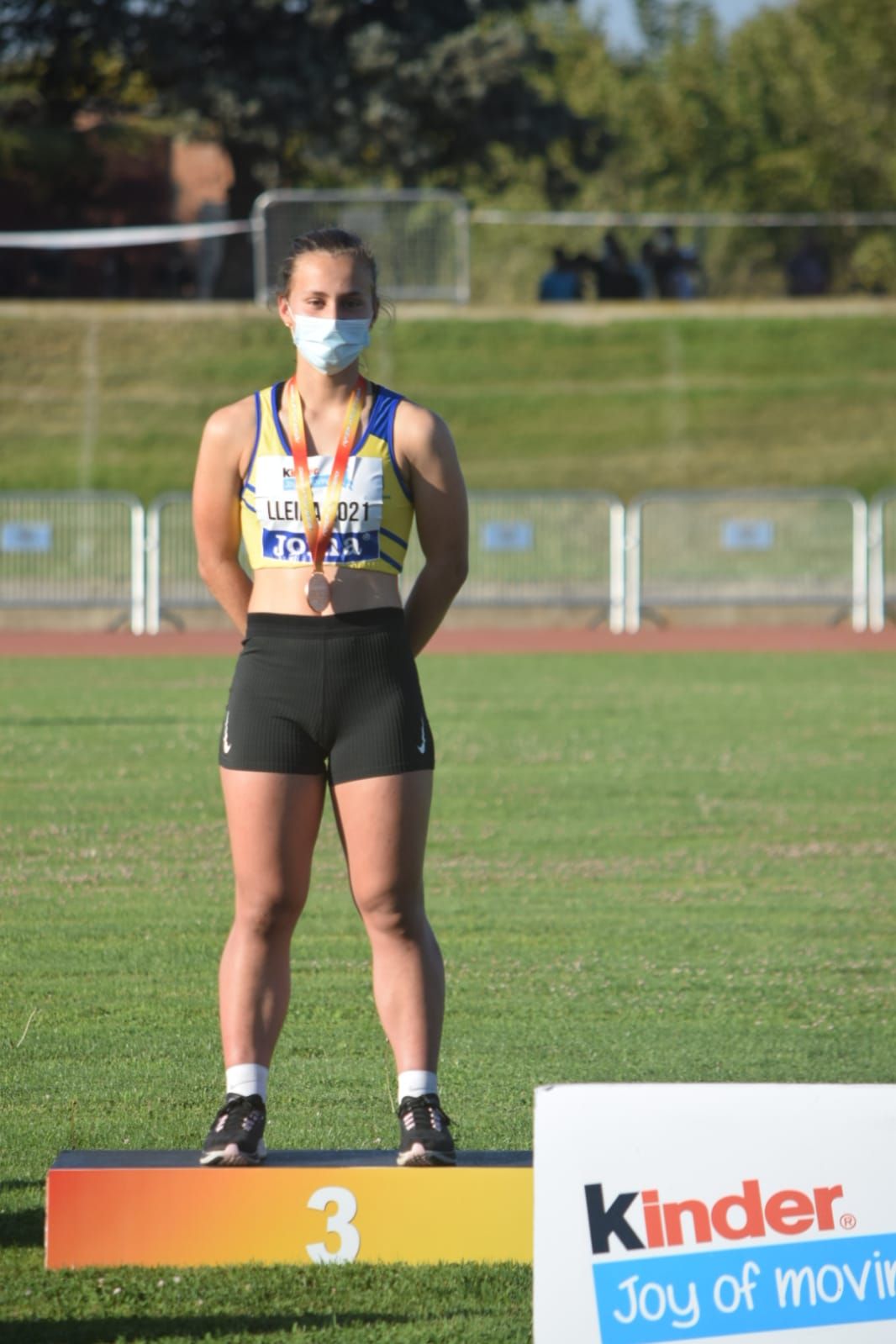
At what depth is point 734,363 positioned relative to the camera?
132 ft

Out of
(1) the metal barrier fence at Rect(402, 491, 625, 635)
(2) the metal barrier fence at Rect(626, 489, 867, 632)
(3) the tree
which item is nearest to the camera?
(2) the metal barrier fence at Rect(626, 489, 867, 632)

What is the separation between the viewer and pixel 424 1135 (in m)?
4.37

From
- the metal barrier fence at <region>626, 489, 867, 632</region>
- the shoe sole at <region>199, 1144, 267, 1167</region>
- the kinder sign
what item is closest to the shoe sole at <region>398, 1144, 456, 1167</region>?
the shoe sole at <region>199, 1144, 267, 1167</region>

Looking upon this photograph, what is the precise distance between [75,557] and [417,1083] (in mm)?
20571

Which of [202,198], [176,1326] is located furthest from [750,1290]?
[202,198]

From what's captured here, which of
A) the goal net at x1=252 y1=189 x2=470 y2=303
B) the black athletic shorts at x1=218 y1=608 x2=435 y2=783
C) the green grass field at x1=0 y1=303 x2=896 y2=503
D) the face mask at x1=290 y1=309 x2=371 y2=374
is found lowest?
the black athletic shorts at x1=218 y1=608 x2=435 y2=783

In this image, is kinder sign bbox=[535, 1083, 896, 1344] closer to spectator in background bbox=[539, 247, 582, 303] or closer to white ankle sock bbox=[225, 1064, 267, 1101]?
white ankle sock bbox=[225, 1064, 267, 1101]

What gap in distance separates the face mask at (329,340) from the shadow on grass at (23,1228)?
2.07 meters

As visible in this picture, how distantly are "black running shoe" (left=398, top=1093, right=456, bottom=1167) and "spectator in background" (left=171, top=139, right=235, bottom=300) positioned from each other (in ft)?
114

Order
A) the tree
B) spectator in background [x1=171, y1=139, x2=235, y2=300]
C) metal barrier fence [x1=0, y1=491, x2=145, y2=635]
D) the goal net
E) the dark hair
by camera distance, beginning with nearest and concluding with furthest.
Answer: the dark hair < metal barrier fence [x1=0, y1=491, x2=145, y2=635] < the goal net < spectator in background [x1=171, y1=139, x2=235, y2=300] < the tree

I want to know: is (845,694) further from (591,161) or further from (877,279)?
(591,161)

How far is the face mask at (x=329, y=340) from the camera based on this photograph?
4395 mm

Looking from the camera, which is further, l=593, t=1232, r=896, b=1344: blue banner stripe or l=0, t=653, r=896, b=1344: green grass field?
l=0, t=653, r=896, b=1344: green grass field

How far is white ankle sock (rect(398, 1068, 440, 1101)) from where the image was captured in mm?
4488
